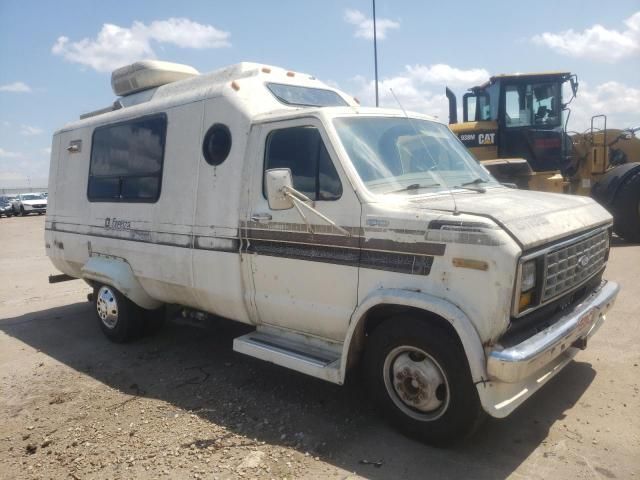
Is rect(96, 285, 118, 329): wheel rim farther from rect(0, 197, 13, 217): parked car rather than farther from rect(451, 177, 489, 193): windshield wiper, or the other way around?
rect(0, 197, 13, 217): parked car

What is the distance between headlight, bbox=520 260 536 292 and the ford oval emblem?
2.57 ft

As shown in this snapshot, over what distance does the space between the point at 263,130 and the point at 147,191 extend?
1.73 m

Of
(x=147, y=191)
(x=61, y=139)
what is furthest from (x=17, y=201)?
(x=147, y=191)

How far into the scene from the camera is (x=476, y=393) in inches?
126

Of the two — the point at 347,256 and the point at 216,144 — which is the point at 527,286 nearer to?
the point at 347,256

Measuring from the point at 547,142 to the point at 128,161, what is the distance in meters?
8.90

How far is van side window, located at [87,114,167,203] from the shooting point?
525 centimetres

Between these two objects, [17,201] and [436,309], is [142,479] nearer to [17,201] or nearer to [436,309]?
[436,309]

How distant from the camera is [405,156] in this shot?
4141 mm

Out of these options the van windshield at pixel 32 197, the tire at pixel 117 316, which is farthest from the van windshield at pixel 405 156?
the van windshield at pixel 32 197

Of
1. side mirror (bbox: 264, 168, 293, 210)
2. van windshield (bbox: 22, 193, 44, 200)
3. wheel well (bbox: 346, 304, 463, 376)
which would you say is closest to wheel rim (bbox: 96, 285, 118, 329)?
side mirror (bbox: 264, 168, 293, 210)

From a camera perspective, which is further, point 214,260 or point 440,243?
point 214,260

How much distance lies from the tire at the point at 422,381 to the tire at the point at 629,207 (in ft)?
28.9

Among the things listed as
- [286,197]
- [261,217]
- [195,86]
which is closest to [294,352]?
[261,217]
